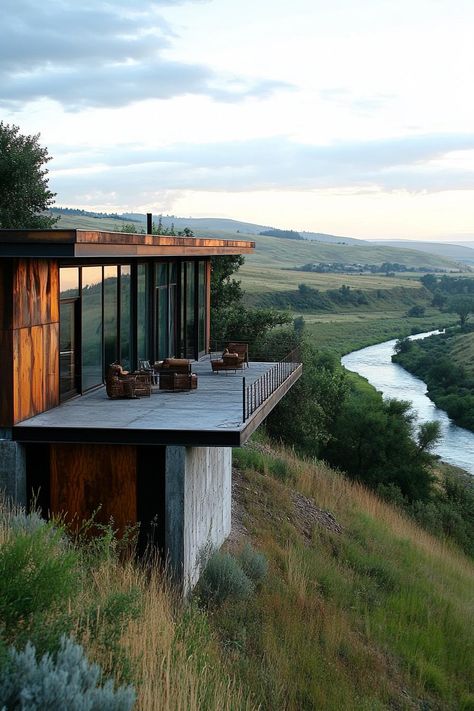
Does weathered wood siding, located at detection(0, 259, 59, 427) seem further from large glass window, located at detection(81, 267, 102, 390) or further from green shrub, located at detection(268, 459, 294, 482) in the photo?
green shrub, located at detection(268, 459, 294, 482)

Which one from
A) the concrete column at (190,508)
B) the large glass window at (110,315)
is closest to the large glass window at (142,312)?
the large glass window at (110,315)

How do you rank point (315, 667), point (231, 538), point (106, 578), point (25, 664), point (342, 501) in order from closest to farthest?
point (25, 664) → point (106, 578) → point (315, 667) → point (231, 538) → point (342, 501)

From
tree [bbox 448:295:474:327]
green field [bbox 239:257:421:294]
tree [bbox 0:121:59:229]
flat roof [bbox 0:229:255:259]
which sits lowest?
tree [bbox 448:295:474:327]

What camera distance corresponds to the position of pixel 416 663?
13570 mm

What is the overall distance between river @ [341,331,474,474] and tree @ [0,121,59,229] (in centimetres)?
1934

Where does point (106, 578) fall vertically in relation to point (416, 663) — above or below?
above

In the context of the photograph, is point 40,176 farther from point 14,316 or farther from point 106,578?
point 106,578

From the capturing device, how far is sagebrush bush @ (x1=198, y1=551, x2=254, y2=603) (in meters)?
→ 12.3

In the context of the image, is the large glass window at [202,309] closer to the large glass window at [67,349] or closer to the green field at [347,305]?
the large glass window at [67,349]

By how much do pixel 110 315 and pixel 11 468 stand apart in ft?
17.1

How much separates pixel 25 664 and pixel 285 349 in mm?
30243

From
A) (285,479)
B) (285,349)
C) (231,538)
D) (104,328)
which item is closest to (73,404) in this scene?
(104,328)

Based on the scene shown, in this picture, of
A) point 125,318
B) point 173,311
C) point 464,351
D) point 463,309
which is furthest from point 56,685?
point 463,309

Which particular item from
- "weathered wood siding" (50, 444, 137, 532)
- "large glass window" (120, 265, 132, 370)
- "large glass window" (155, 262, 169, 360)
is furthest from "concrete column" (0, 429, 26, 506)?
"large glass window" (155, 262, 169, 360)
